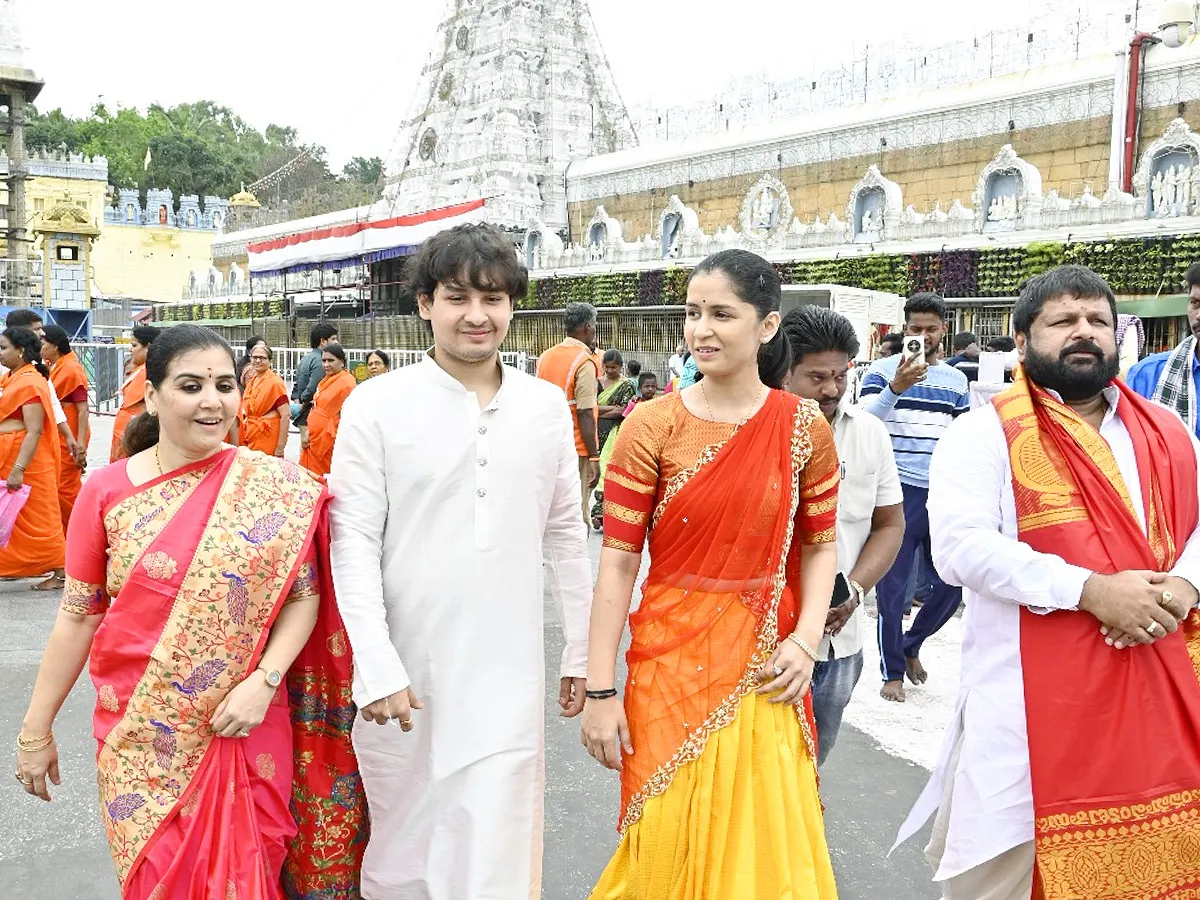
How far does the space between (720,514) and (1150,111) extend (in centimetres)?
1619

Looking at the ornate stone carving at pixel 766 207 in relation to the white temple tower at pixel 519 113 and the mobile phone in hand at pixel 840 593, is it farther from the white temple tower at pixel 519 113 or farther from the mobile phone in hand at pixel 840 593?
the mobile phone in hand at pixel 840 593

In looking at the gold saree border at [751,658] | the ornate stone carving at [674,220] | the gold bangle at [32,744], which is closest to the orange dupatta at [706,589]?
the gold saree border at [751,658]

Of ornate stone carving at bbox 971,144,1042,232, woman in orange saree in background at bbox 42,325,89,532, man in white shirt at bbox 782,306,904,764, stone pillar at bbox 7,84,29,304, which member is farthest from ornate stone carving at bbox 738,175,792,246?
man in white shirt at bbox 782,306,904,764

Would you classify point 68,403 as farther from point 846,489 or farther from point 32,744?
point 846,489

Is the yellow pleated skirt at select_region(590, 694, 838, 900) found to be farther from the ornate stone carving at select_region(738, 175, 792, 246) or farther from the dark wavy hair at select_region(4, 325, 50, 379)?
the ornate stone carving at select_region(738, 175, 792, 246)

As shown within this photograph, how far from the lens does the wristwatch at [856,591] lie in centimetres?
244

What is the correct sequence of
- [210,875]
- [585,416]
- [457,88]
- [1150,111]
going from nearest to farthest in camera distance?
[210,875] → [585,416] → [1150,111] → [457,88]

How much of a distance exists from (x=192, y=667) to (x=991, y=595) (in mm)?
1681

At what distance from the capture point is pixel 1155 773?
79.4 inches

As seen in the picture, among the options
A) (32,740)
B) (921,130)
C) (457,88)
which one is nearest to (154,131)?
(457,88)

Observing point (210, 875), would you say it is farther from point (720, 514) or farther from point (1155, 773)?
point (1155, 773)

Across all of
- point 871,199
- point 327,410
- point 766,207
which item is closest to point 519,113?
point 766,207

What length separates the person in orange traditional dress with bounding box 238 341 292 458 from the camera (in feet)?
23.8

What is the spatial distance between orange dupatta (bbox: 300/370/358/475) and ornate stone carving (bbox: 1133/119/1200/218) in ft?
33.8
